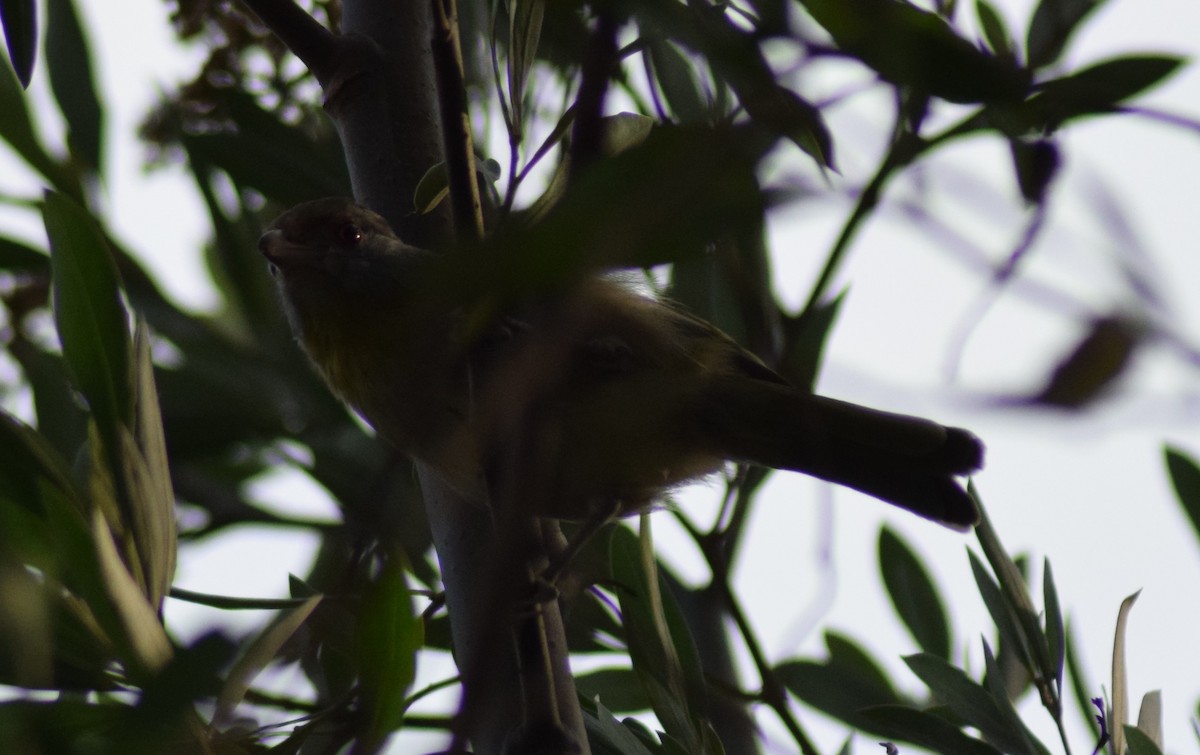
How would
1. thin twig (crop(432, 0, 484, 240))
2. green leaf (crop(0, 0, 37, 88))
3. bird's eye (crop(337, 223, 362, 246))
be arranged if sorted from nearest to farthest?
thin twig (crop(432, 0, 484, 240))
green leaf (crop(0, 0, 37, 88))
bird's eye (crop(337, 223, 362, 246))

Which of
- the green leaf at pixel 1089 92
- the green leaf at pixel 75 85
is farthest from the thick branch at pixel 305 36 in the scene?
the green leaf at pixel 1089 92

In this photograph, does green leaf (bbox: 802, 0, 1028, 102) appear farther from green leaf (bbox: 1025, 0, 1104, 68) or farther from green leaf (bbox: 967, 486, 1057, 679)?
green leaf (bbox: 967, 486, 1057, 679)

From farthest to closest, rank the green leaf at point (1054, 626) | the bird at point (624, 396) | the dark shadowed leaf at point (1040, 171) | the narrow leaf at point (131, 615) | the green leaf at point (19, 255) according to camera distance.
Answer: the bird at point (624, 396) → the green leaf at point (19, 255) → the green leaf at point (1054, 626) → the narrow leaf at point (131, 615) → the dark shadowed leaf at point (1040, 171)

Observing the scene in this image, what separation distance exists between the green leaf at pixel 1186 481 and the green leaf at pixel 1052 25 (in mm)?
942

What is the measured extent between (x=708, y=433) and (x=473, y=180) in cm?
136

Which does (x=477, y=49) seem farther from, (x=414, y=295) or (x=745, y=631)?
(x=414, y=295)

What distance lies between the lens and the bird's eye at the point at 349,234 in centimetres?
289

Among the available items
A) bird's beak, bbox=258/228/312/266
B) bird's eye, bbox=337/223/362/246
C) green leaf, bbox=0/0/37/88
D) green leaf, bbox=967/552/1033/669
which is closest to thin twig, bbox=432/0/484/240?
green leaf, bbox=0/0/37/88

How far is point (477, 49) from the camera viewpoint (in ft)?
8.93

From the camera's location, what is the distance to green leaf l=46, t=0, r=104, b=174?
7.59 feet

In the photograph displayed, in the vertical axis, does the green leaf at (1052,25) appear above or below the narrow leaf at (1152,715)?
above

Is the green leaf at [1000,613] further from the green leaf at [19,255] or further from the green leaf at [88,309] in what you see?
the green leaf at [19,255]

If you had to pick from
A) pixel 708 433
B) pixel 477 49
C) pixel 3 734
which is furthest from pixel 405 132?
pixel 3 734

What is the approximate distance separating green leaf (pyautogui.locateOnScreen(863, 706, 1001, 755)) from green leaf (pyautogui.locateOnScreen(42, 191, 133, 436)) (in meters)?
1.29
